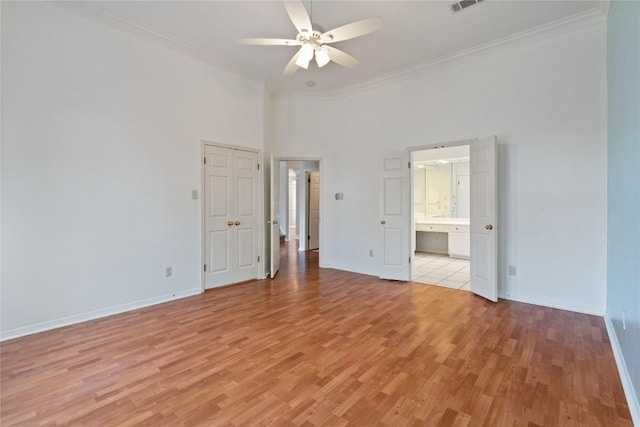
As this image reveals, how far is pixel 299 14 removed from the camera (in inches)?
101

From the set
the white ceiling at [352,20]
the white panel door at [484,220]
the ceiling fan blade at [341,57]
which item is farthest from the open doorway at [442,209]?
the ceiling fan blade at [341,57]

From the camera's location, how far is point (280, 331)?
9.93 ft

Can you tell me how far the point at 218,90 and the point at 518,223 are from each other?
4645mm

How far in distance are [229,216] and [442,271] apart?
3.96m

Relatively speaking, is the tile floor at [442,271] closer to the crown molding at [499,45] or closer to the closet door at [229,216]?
the closet door at [229,216]

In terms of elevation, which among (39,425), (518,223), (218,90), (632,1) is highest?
(218,90)

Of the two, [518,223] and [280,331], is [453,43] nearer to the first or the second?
[518,223]

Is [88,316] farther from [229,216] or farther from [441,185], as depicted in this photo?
[441,185]

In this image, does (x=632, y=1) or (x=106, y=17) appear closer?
(x=632, y=1)

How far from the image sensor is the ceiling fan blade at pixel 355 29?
2.55 metres

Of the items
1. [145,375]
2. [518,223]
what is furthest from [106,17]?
[518,223]

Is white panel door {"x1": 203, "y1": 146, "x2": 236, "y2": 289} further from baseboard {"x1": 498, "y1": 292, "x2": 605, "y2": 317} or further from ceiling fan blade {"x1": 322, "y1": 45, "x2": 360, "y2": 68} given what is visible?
baseboard {"x1": 498, "y1": 292, "x2": 605, "y2": 317}

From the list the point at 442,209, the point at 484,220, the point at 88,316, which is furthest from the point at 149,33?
the point at 442,209

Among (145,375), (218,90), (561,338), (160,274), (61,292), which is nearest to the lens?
(145,375)
